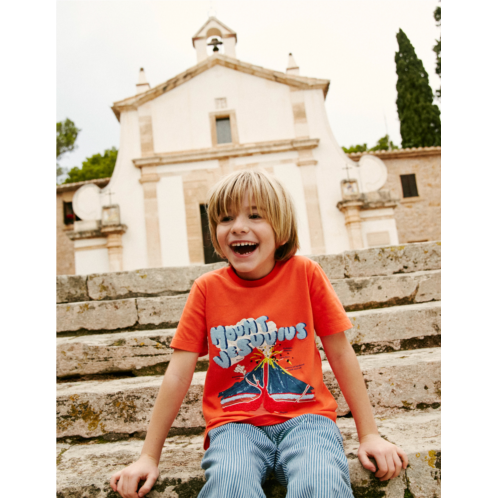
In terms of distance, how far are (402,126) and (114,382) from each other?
22.5m

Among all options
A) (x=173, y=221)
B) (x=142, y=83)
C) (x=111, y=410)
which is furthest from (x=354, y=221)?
(x=111, y=410)

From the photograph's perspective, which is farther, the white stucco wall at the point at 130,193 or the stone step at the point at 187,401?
the white stucco wall at the point at 130,193

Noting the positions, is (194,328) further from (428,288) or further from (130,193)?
(130,193)

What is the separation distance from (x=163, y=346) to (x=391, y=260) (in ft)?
7.17

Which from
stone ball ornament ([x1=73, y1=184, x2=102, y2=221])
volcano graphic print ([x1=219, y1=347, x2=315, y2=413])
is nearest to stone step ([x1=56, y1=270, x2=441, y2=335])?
volcano graphic print ([x1=219, y1=347, x2=315, y2=413])

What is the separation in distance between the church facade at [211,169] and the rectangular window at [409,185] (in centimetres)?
647

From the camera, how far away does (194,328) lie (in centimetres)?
147

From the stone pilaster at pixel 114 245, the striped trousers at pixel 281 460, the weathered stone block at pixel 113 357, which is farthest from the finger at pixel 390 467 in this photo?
the stone pilaster at pixel 114 245

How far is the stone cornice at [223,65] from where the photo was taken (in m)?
13.0

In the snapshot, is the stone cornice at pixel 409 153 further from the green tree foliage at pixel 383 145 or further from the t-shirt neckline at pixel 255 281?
the t-shirt neckline at pixel 255 281

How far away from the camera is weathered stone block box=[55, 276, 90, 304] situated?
3.38 metres

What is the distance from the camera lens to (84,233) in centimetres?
1194

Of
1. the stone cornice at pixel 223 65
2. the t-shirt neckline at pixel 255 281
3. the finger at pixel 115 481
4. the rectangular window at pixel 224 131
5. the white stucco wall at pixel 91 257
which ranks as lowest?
the finger at pixel 115 481
